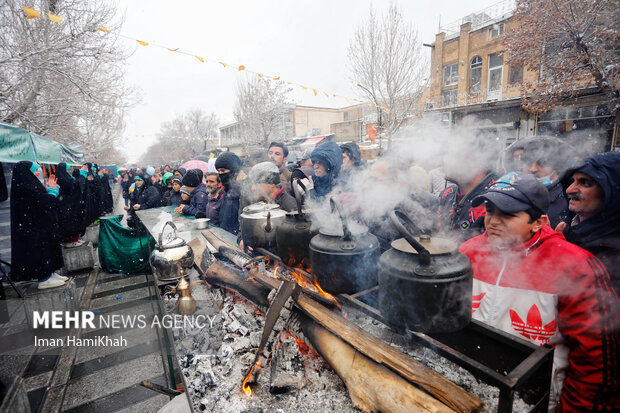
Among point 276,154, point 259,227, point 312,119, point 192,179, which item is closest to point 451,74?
point 276,154

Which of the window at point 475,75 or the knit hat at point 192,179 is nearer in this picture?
the knit hat at point 192,179

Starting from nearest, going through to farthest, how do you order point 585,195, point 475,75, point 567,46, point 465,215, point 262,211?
point 585,195, point 465,215, point 262,211, point 567,46, point 475,75

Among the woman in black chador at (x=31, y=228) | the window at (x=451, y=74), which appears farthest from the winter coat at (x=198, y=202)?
the window at (x=451, y=74)

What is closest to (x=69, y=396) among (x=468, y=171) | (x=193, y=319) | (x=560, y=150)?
(x=193, y=319)

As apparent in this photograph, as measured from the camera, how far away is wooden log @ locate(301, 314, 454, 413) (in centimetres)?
126

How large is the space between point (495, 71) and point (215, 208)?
2103cm

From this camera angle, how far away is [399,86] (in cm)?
1533

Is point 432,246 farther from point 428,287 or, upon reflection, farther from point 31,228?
point 31,228

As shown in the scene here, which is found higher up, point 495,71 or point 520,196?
point 495,71

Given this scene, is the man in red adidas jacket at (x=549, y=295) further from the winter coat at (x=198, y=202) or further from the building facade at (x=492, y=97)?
the building facade at (x=492, y=97)

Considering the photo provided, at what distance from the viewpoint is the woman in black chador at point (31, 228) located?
4609mm

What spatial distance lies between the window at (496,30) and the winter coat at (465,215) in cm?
2082

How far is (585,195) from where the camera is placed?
1.93 m

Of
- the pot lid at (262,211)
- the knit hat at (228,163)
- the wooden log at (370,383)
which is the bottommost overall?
the wooden log at (370,383)
